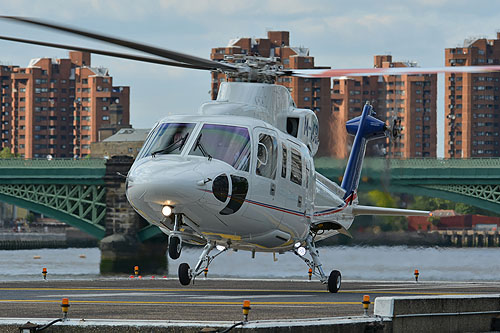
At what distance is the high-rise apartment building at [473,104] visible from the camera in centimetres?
17488

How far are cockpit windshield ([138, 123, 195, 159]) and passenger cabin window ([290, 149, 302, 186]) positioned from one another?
9.44ft

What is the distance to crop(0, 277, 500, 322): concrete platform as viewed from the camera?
17.0m

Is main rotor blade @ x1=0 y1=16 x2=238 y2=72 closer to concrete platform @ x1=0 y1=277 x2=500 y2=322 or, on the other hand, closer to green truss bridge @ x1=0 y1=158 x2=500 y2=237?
concrete platform @ x1=0 y1=277 x2=500 y2=322

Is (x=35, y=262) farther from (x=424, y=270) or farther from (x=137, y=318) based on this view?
(x=137, y=318)

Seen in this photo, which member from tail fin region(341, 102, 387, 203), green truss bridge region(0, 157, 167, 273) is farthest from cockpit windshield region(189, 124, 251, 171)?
green truss bridge region(0, 157, 167, 273)

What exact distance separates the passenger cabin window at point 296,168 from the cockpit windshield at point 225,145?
83.8 inches

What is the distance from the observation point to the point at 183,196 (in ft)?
68.4

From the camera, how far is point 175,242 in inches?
845

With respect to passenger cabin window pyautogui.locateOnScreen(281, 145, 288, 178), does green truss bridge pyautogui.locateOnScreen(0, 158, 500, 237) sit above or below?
below

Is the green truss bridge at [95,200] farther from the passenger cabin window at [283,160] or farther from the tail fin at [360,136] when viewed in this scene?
the passenger cabin window at [283,160]

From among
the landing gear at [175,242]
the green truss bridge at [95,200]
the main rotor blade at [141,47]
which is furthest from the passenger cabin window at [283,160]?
the green truss bridge at [95,200]

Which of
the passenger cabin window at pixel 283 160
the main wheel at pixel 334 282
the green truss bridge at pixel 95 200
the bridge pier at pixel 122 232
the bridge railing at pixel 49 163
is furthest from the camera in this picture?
the bridge railing at pixel 49 163

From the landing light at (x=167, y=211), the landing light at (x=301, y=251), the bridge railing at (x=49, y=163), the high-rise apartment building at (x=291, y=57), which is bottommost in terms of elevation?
the landing light at (x=301, y=251)

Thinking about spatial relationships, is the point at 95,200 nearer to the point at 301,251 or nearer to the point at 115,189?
the point at 115,189
